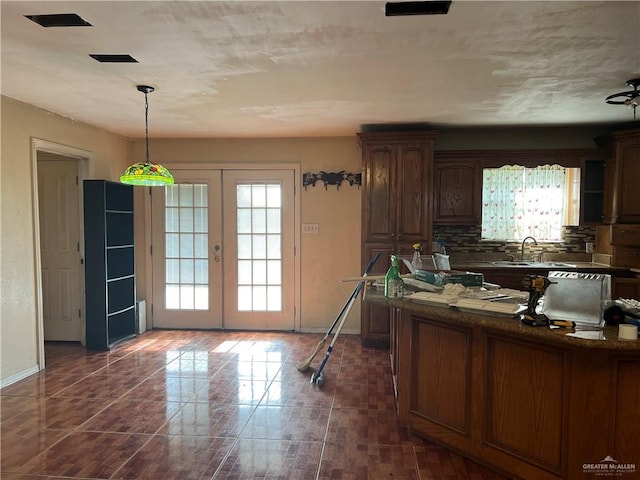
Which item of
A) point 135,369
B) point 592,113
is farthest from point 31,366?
point 592,113

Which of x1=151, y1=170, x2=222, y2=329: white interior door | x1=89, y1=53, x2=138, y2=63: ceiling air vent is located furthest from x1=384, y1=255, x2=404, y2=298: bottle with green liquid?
x1=151, y1=170, x2=222, y2=329: white interior door

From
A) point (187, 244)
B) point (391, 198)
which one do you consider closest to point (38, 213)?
point (187, 244)

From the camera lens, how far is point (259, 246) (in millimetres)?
5469

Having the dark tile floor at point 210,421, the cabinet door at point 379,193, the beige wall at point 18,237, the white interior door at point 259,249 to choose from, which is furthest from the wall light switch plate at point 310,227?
the beige wall at point 18,237

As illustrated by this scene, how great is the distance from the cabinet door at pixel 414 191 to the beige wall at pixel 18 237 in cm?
365

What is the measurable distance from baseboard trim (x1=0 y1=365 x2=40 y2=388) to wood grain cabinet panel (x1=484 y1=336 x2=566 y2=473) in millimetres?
3856

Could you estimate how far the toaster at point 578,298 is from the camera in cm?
210

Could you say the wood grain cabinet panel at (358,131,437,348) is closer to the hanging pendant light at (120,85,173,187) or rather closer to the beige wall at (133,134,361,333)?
the beige wall at (133,134,361,333)

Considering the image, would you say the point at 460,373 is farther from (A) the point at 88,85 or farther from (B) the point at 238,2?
(A) the point at 88,85

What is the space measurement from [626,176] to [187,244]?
519cm

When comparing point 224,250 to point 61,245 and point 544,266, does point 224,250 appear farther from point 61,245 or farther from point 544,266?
point 544,266

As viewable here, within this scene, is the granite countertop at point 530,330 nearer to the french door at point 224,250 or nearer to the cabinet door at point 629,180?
the french door at point 224,250

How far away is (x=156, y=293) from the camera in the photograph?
221 inches

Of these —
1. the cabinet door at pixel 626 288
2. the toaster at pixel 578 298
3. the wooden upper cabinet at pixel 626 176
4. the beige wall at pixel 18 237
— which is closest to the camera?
the toaster at pixel 578 298
